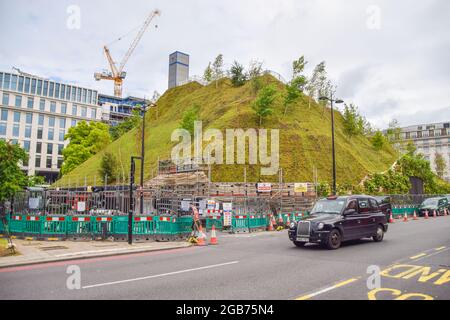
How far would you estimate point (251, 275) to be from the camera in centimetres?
800

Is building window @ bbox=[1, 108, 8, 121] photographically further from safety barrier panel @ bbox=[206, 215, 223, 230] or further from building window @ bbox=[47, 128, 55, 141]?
safety barrier panel @ bbox=[206, 215, 223, 230]

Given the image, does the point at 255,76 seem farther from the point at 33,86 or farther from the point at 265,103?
the point at 33,86

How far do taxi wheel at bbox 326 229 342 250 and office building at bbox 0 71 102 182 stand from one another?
88.0m

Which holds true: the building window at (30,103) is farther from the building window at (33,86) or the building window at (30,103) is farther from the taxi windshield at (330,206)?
the taxi windshield at (330,206)

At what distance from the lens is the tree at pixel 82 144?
61.1m

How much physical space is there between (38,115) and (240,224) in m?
88.6

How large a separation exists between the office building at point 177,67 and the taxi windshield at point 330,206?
95214 mm

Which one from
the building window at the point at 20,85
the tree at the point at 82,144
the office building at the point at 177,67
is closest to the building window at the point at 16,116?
the building window at the point at 20,85

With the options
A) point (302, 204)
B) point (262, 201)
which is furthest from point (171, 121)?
point (262, 201)

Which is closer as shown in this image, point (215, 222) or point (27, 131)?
point (215, 222)

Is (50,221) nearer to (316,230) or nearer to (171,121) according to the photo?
(316,230)

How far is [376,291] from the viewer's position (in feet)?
21.2

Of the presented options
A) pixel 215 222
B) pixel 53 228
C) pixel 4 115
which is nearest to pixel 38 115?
pixel 4 115
